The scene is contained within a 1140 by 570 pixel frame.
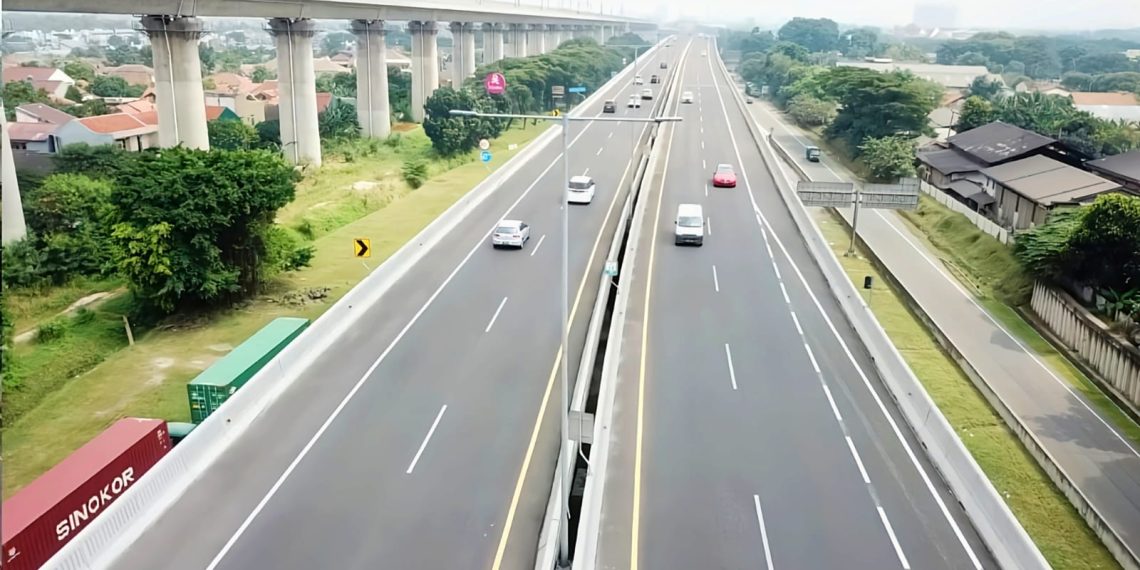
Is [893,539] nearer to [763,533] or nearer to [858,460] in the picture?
[763,533]

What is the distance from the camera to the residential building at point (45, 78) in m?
102

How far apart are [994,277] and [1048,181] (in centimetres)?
901

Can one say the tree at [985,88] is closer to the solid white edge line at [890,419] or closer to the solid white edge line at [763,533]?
the solid white edge line at [890,419]

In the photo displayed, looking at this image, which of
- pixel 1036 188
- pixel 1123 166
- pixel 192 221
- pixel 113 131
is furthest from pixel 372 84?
pixel 1123 166

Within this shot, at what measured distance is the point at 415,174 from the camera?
191ft

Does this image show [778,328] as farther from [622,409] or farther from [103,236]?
[103,236]

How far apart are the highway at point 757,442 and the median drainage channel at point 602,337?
837mm

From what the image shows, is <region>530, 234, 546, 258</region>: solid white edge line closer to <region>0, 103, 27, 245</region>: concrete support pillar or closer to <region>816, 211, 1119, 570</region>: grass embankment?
<region>816, 211, 1119, 570</region>: grass embankment

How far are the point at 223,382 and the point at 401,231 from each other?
71.3 feet

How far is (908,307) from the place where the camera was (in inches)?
1467

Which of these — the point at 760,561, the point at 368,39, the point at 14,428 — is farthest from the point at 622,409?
the point at 368,39

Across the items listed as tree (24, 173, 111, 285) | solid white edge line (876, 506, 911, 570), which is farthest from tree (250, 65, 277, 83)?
solid white edge line (876, 506, 911, 570)

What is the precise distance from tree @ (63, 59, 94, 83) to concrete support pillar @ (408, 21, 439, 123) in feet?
170

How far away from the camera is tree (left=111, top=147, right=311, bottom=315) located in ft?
98.1
